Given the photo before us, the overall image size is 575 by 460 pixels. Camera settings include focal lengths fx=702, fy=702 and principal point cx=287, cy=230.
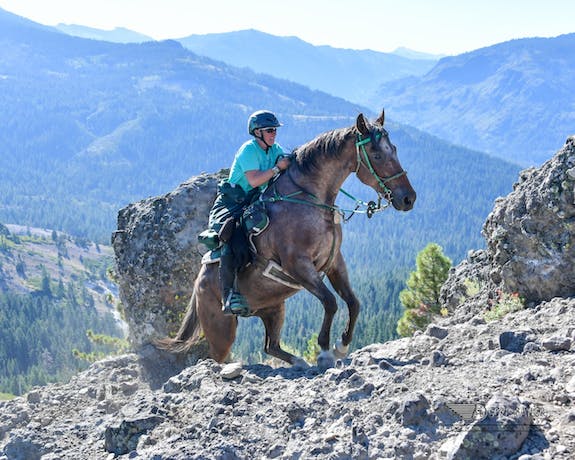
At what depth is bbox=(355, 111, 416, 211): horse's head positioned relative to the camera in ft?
30.1

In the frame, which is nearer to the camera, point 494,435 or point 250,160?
point 494,435

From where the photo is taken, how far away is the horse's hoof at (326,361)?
911cm

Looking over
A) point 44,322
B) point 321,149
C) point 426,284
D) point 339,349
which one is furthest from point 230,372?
point 44,322

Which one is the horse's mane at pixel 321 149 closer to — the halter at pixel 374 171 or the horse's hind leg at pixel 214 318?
the halter at pixel 374 171

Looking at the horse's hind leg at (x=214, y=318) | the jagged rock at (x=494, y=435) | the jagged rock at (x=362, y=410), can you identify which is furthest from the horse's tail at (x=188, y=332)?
the jagged rock at (x=494, y=435)

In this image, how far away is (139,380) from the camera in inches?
550

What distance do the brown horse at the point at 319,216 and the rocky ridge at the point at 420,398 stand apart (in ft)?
3.64

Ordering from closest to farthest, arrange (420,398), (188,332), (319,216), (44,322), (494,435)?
1. (494,435)
2. (420,398)
3. (319,216)
4. (188,332)
5. (44,322)

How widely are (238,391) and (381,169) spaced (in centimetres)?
343

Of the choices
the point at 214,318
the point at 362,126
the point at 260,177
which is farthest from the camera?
the point at 214,318

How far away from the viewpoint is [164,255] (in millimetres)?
14875

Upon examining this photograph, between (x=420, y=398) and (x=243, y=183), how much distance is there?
5189 millimetres

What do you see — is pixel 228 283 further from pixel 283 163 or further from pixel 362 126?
pixel 362 126

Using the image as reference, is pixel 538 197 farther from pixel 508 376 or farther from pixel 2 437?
pixel 2 437
